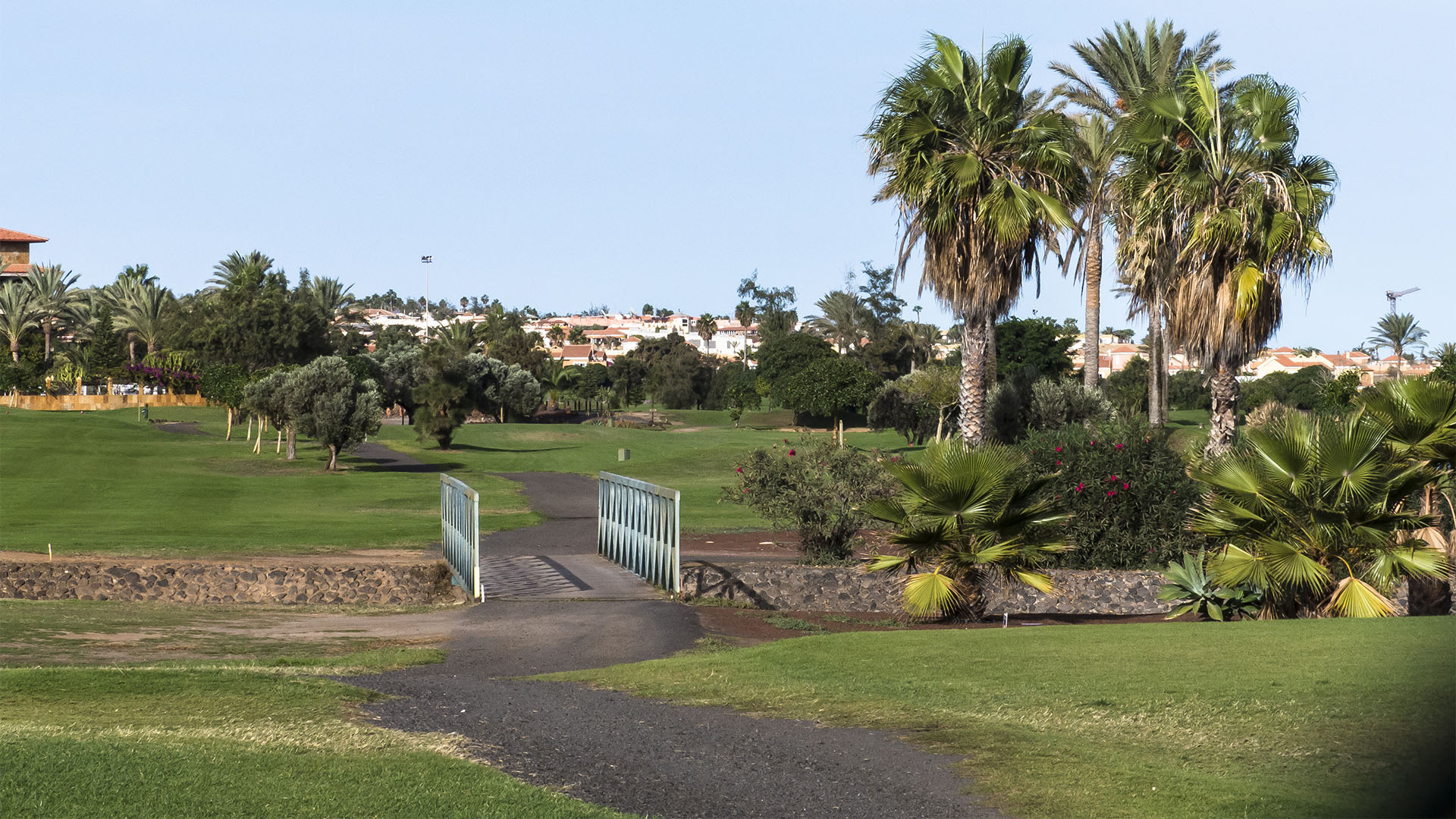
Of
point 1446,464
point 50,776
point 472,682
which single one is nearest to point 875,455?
point 1446,464

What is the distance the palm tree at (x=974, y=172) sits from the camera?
85.8ft

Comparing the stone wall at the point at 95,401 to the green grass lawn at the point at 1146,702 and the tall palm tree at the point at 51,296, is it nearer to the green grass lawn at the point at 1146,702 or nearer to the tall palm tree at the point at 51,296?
the tall palm tree at the point at 51,296

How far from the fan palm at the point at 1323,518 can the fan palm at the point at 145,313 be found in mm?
117232

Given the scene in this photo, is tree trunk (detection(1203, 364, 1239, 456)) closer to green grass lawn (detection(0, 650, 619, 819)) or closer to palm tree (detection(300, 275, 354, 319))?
green grass lawn (detection(0, 650, 619, 819))

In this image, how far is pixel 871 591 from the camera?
843 inches

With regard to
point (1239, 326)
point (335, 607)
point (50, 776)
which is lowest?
point (335, 607)

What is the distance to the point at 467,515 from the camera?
21594mm

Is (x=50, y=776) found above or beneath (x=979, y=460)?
beneath

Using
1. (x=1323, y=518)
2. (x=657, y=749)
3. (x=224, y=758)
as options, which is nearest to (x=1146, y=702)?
(x=657, y=749)

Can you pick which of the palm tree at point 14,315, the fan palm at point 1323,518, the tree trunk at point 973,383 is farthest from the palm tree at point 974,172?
the palm tree at point 14,315

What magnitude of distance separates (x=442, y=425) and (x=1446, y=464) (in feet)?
→ 174

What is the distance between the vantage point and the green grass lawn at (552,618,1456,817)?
24.6 feet

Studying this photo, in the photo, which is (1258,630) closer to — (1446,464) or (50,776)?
(1446,464)

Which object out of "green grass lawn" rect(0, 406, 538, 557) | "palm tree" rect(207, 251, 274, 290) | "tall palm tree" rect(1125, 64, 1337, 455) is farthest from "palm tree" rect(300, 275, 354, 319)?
"tall palm tree" rect(1125, 64, 1337, 455)
